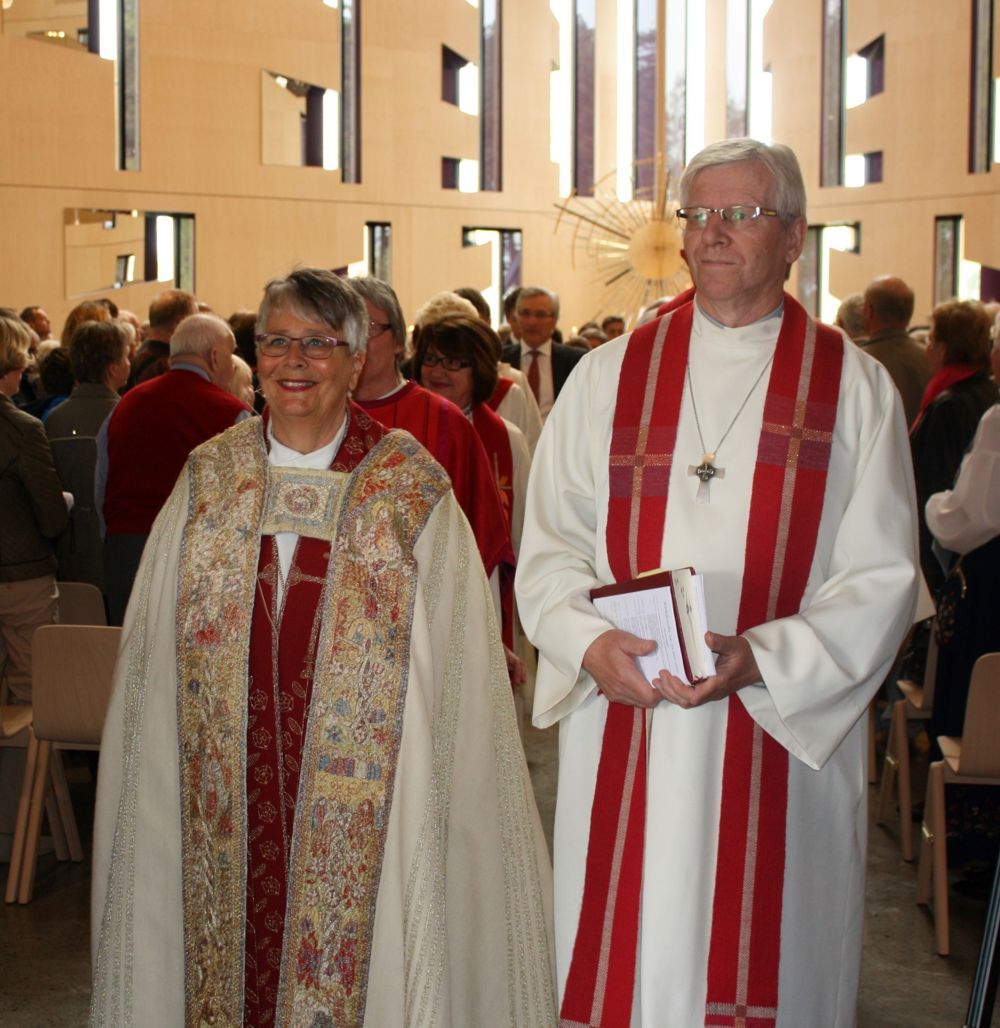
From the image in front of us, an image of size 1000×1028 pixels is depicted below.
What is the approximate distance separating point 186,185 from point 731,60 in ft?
25.8

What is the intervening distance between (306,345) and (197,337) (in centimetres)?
254

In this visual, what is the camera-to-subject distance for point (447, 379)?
5203 millimetres

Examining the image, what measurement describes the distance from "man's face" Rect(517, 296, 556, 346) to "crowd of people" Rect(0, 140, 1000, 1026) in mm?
5188

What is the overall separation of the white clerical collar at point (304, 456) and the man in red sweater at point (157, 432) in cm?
227

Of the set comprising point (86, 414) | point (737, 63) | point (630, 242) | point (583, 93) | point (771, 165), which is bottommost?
point (86, 414)

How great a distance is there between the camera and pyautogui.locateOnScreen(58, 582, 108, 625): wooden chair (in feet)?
18.3

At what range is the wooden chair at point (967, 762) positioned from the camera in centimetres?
442

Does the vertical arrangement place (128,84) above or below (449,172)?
above

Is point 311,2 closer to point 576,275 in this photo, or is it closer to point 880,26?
point 576,275

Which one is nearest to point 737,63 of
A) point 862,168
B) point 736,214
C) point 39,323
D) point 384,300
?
point 862,168

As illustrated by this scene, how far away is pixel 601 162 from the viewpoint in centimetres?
1953

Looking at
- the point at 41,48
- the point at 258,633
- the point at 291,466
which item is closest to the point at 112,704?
the point at 258,633

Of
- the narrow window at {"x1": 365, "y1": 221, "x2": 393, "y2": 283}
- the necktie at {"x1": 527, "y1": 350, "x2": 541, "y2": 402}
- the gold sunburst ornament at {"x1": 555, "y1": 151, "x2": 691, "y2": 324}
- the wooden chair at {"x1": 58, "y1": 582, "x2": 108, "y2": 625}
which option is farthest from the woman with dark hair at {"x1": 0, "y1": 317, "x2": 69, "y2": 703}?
the narrow window at {"x1": 365, "y1": 221, "x2": 393, "y2": 283}

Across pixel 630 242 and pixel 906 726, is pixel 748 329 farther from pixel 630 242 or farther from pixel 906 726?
pixel 630 242
